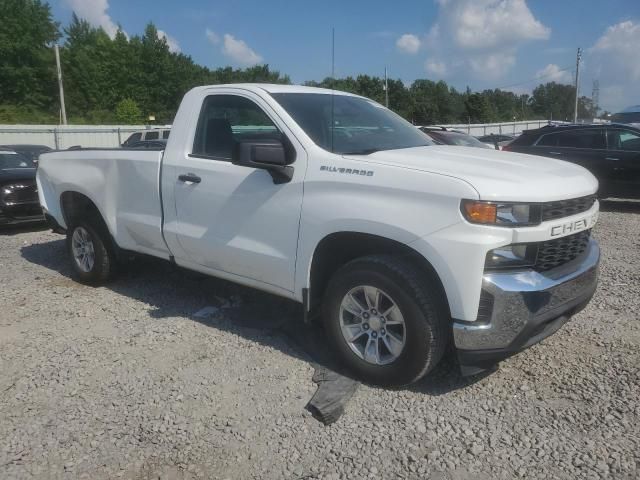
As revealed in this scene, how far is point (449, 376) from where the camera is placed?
3.75m

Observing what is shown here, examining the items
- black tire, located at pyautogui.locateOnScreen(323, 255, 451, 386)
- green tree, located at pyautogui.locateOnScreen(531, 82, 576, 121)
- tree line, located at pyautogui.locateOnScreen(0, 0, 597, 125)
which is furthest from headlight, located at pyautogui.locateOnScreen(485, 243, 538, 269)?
green tree, located at pyautogui.locateOnScreen(531, 82, 576, 121)

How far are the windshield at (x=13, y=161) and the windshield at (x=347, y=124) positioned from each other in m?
7.69

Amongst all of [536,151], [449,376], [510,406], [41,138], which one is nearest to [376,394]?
[449,376]

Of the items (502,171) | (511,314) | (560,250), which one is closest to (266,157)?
(502,171)

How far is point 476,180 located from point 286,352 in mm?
1960

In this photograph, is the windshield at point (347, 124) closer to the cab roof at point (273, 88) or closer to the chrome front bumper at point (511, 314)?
the cab roof at point (273, 88)

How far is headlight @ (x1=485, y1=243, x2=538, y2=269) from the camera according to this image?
9.91ft

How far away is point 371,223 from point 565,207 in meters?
1.16

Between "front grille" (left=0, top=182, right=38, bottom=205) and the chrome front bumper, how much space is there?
8.14 meters

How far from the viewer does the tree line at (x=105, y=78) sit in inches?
2128

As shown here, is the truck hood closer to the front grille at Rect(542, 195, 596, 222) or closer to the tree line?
the front grille at Rect(542, 195, 596, 222)

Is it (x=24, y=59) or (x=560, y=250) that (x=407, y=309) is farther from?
(x=24, y=59)

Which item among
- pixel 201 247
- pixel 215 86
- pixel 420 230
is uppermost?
pixel 215 86

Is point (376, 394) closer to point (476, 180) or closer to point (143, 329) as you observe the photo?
point (476, 180)
